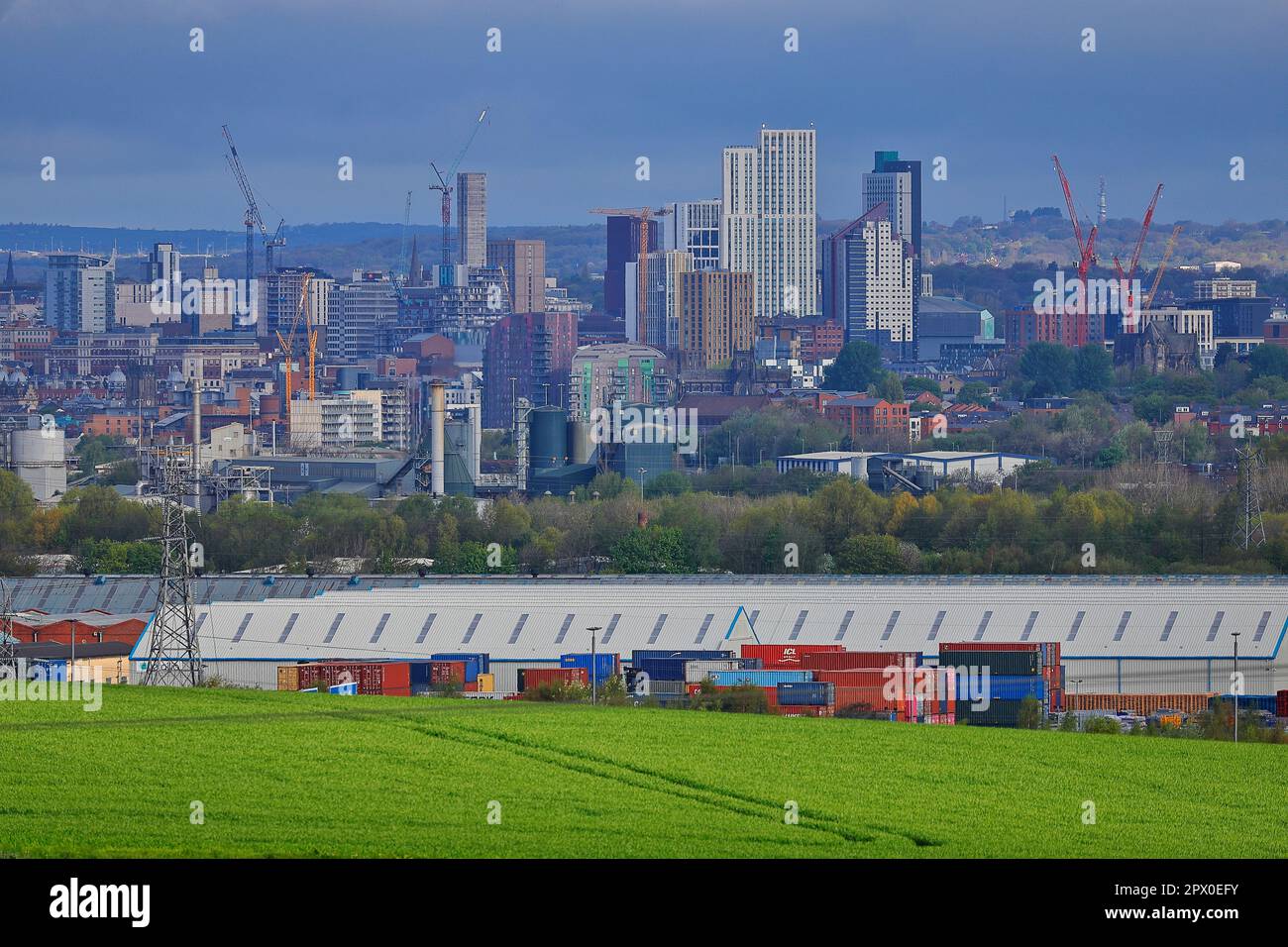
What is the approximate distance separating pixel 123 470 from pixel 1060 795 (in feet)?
170

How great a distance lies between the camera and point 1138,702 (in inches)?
845

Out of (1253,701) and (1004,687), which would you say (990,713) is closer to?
(1004,687)

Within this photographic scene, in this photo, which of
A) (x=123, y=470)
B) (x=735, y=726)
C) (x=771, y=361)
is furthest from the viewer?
(x=771, y=361)

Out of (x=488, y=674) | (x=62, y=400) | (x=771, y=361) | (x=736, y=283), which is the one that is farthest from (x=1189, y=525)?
(x=736, y=283)

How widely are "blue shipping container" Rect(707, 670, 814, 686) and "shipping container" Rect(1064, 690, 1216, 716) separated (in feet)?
7.92

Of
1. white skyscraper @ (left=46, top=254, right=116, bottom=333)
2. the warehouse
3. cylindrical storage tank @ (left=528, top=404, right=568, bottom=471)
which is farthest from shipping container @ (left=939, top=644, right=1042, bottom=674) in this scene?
white skyscraper @ (left=46, top=254, right=116, bottom=333)

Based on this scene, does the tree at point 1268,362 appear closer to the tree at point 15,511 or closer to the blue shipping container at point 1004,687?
the tree at point 15,511

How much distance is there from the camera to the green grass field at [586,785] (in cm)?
1084

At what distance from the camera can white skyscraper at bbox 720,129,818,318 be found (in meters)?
145

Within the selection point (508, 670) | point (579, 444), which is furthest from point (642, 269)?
point (508, 670)

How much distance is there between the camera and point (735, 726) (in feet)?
51.2
